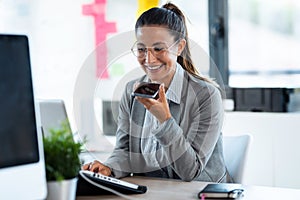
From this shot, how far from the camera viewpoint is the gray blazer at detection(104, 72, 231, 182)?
1734 millimetres

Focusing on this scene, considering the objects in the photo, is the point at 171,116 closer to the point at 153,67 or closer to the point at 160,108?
the point at 160,108

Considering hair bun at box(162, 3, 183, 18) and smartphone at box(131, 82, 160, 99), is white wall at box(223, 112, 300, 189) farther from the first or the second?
smartphone at box(131, 82, 160, 99)

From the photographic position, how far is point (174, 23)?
1.87 m

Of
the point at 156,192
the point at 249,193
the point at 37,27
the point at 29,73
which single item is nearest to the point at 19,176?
the point at 29,73

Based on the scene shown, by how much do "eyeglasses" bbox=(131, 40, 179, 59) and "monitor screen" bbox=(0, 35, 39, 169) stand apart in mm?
671

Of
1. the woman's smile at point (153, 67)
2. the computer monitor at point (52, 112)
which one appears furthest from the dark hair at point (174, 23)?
the computer monitor at point (52, 112)

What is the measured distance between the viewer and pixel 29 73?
1.16 metres

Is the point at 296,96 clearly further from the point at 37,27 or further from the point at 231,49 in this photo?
the point at 37,27

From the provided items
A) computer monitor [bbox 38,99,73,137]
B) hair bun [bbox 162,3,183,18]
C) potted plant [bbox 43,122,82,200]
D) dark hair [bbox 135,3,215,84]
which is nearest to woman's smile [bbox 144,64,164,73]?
dark hair [bbox 135,3,215,84]

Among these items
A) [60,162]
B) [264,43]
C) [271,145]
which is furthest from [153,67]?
[264,43]

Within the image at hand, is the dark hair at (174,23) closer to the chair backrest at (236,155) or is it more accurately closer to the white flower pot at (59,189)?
the chair backrest at (236,155)

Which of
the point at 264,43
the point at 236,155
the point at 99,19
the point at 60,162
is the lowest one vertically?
the point at 236,155

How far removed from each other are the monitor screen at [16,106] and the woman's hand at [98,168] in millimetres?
602

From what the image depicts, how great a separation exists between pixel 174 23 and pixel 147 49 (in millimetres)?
179
